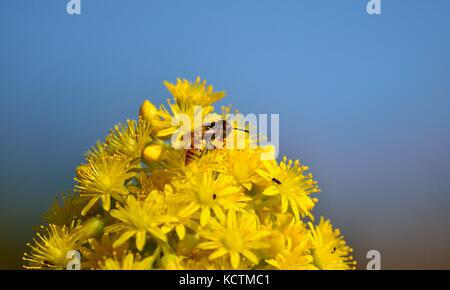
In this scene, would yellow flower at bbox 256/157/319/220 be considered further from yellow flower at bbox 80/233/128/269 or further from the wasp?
yellow flower at bbox 80/233/128/269

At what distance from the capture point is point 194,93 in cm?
145

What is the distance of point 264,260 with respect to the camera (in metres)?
1.26

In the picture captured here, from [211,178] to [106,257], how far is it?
0.35 m

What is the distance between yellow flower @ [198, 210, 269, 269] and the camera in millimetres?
1167

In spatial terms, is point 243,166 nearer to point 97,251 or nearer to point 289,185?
point 289,185

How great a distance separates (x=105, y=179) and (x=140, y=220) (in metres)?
0.21

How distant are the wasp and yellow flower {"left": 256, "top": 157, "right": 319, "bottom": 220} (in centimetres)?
15

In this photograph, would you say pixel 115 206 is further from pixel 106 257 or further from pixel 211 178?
pixel 211 178

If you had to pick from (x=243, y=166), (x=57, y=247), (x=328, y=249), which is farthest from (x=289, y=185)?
(x=57, y=247)

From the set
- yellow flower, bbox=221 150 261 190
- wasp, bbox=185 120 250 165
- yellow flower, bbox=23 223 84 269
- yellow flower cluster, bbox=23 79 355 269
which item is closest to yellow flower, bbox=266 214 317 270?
yellow flower cluster, bbox=23 79 355 269

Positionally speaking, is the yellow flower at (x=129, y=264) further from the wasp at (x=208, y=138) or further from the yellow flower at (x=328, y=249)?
the yellow flower at (x=328, y=249)

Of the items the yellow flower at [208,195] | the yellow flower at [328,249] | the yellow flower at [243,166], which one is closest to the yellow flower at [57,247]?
the yellow flower at [208,195]
